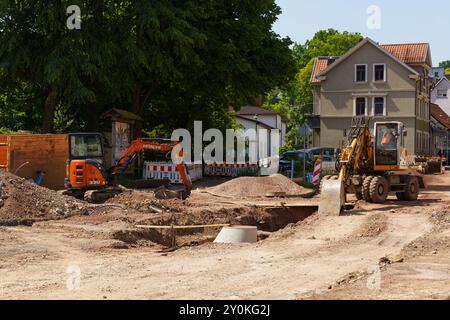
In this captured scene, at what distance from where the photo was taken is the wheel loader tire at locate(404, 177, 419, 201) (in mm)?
27672

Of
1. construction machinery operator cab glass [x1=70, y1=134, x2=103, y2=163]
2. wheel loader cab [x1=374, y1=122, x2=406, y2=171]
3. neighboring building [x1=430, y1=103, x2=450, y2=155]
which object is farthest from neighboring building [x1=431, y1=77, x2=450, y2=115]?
construction machinery operator cab glass [x1=70, y1=134, x2=103, y2=163]

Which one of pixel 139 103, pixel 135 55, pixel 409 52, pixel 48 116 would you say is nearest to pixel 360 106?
pixel 409 52

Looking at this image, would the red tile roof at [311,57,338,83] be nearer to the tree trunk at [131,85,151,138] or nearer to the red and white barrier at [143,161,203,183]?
the tree trunk at [131,85,151,138]

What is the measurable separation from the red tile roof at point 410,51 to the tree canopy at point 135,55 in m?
28.6

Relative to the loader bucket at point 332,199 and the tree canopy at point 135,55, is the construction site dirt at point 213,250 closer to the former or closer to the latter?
the loader bucket at point 332,199

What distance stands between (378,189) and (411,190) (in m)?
2.29

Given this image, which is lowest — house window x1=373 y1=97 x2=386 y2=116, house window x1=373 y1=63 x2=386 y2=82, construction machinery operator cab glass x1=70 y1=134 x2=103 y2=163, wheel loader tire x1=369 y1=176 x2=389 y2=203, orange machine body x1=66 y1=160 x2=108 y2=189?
wheel loader tire x1=369 y1=176 x2=389 y2=203

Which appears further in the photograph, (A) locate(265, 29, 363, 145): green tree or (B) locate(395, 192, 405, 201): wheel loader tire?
(A) locate(265, 29, 363, 145): green tree

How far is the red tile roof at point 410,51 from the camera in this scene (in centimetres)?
6600

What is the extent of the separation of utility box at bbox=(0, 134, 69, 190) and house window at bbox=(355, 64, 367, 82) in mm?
36923

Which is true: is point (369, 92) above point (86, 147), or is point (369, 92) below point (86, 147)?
above

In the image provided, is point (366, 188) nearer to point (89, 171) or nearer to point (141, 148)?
point (141, 148)

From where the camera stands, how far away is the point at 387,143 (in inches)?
1065

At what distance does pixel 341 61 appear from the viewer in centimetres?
6347
